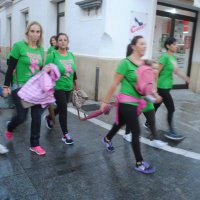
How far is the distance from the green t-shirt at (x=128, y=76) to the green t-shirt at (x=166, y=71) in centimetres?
141

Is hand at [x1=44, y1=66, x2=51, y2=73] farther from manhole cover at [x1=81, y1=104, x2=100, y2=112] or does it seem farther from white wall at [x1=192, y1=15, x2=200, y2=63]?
white wall at [x1=192, y1=15, x2=200, y2=63]

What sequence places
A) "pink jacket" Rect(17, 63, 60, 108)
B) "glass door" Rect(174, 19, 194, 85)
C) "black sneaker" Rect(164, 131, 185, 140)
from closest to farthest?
"pink jacket" Rect(17, 63, 60, 108) → "black sneaker" Rect(164, 131, 185, 140) → "glass door" Rect(174, 19, 194, 85)

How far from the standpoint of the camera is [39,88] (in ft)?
12.3

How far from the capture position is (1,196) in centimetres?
291

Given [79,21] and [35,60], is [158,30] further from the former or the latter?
[35,60]

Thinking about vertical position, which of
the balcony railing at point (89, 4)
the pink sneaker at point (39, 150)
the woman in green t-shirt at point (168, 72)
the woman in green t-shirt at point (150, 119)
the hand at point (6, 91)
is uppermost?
the balcony railing at point (89, 4)

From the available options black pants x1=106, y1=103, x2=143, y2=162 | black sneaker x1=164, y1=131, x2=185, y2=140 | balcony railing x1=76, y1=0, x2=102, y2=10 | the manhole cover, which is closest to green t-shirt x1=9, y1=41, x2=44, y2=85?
black pants x1=106, y1=103, x2=143, y2=162

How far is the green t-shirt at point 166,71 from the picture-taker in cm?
465

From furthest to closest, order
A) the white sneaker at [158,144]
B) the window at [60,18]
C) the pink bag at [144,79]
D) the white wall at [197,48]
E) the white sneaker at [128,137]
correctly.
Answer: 1. the window at [60,18]
2. the white wall at [197,48]
3. the white sneaker at [128,137]
4. the white sneaker at [158,144]
5. the pink bag at [144,79]

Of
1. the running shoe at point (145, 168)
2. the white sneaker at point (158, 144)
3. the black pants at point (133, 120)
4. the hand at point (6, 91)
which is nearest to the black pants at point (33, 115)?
the hand at point (6, 91)

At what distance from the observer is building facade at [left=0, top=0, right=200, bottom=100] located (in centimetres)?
720

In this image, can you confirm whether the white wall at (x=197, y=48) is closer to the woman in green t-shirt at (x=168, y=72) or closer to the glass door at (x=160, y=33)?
the glass door at (x=160, y=33)

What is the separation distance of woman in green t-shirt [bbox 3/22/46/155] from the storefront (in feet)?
17.8

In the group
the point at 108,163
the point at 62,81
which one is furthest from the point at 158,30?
the point at 108,163
